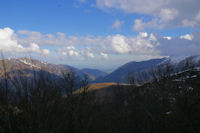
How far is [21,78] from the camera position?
19.3 feet

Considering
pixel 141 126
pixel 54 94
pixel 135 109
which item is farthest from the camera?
pixel 135 109

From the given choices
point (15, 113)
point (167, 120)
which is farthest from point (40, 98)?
point (167, 120)

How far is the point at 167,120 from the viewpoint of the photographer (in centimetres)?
1168

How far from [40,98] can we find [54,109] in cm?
110

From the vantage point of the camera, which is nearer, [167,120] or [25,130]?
[25,130]

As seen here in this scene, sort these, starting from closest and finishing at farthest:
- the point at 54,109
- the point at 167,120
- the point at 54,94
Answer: the point at 54,109, the point at 54,94, the point at 167,120

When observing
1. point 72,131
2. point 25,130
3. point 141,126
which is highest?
point 25,130

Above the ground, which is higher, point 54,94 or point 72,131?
point 54,94

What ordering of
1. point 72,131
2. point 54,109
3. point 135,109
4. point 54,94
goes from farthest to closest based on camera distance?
1. point 135,109
2. point 72,131
3. point 54,94
4. point 54,109

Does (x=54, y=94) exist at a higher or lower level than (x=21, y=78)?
lower

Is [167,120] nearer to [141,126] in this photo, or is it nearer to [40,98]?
[141,126]

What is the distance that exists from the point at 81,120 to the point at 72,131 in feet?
2.20

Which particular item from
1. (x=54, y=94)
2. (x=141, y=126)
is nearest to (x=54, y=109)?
(x=54, y=94)

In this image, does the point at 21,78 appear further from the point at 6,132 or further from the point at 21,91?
the point at 6,132
